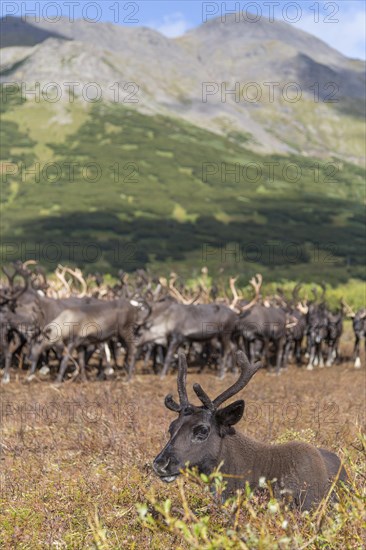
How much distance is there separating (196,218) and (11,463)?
83.3 metres

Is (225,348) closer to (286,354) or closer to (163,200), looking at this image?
(286,354)

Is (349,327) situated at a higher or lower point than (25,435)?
lower

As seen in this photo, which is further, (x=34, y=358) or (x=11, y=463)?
(x=34, y=358)

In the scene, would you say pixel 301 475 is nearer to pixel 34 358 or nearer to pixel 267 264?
pixel 34 358

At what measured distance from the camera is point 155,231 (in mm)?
82750

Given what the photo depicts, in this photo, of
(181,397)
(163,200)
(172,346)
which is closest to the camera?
(181,397)

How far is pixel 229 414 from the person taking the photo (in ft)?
19.3

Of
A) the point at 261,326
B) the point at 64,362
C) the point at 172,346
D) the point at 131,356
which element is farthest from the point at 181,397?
the point at 261,326

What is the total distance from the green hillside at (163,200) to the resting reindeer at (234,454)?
52.3 m

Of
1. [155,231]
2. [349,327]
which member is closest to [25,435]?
[349,327]

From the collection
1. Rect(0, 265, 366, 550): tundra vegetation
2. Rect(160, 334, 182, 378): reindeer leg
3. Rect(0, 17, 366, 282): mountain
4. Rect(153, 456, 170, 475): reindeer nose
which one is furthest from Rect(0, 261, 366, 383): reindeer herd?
Rect(0, 17, 366, 282): mountain

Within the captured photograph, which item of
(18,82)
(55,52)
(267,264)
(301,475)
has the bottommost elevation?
(267,264)

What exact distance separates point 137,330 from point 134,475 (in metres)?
11.8

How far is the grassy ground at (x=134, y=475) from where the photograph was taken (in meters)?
4.62
